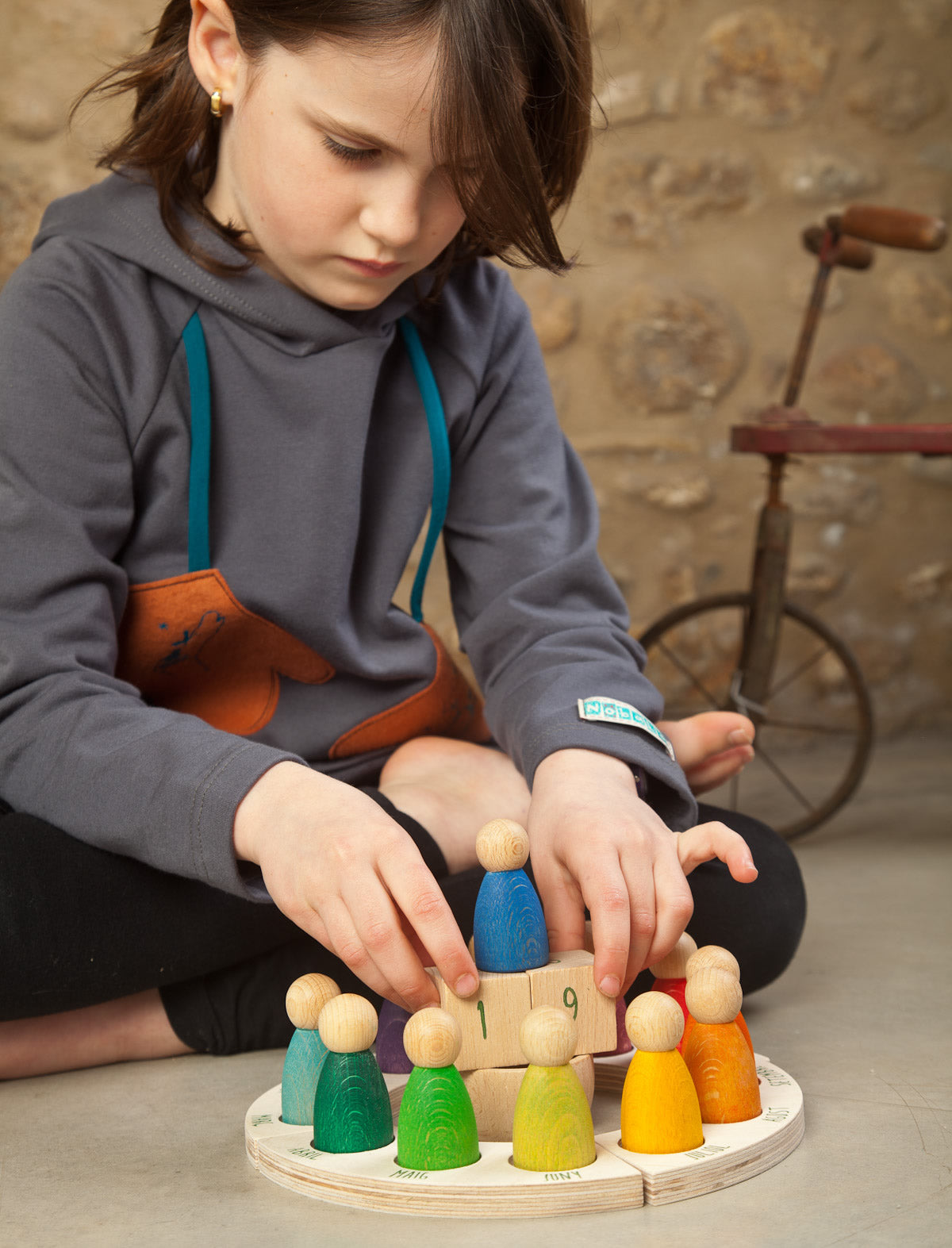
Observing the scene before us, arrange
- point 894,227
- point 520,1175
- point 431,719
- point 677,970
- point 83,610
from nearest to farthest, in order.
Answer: point 520,1175
point 677,970
point 83,610
point 431,719
point 894,227

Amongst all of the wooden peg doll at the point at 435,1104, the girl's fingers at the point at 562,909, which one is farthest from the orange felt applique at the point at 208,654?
the wooden peg doll at the point at 435,1104

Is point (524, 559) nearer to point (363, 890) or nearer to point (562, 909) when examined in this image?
point (562, 909)

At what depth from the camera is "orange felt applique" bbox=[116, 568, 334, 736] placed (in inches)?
40.4

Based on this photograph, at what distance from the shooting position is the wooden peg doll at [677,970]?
0.82 metres

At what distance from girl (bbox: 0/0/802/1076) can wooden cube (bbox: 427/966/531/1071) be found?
16 millimetres

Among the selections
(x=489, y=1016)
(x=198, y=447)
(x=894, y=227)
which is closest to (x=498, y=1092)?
(x=489, y=1016)

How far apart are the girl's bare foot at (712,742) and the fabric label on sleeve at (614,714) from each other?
12 centimetres

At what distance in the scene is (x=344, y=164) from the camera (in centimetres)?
87

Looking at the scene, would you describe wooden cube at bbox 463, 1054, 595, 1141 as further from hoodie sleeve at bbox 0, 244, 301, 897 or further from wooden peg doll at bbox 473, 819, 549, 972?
hoodie sleeve at bbox 0, 244, 301, 897

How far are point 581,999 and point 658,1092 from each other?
72 mm

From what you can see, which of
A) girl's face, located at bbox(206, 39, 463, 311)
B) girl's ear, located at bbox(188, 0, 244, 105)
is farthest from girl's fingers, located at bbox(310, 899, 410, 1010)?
girl's ear, located at bbox(188, 0, 244, 105)

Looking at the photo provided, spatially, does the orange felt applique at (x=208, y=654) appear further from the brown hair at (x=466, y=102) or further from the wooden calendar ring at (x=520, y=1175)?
the wooden calendar ring at (x=520, y=1175)

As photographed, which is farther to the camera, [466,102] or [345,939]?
[466,102]

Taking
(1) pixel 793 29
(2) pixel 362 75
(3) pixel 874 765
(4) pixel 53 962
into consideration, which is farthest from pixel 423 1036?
(1) pixel 793 29
